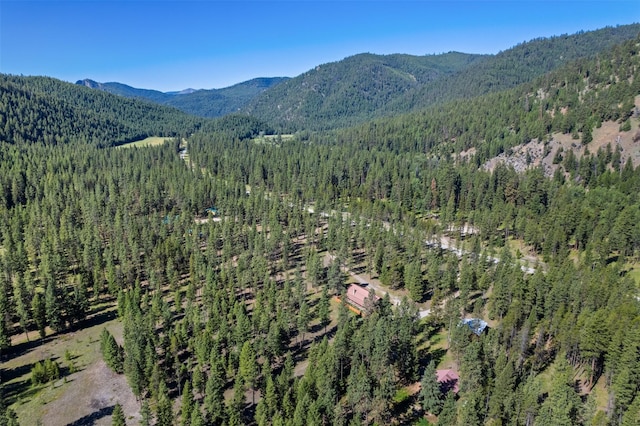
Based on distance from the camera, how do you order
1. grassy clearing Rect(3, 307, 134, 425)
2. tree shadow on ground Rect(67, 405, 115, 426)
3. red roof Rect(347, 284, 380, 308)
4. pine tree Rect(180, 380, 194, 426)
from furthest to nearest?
red roof Rect(347, 284, 380, 308), grassy clearing Rect(3, 307, 134, 425), tree shadow on ground Rect(67, 405, 115, 426), pine tree Rect(180, 380, 194, 426)

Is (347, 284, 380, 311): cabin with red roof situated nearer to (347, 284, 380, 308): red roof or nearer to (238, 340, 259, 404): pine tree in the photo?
(347, 284, 380, 308): red roof

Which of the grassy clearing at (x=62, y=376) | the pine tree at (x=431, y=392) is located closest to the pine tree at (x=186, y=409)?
the grassy clearing at (x=62, y=376)

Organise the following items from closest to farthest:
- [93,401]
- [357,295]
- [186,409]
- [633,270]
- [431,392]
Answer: [186,409] < [431,392] < [93,401] < [357,295] < [633,270]

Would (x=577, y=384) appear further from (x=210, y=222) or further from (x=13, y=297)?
(x=13, y=297)

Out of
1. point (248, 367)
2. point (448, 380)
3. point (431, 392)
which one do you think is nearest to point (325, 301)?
point (248, 367)

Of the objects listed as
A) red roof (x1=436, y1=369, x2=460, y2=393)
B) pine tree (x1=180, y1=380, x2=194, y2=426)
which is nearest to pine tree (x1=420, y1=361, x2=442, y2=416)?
red roof (x1=436, y1=369, x2=460, y2=393)

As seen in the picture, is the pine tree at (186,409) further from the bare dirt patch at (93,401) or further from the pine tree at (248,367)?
the bare dirt patch at (93,401)

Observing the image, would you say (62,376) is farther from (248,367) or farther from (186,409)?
(248,367)
